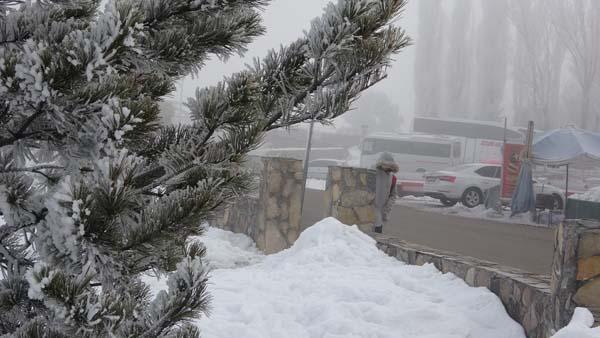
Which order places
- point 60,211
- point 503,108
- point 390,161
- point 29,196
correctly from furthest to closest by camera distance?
point 503,108 → point 390,161 → point 29,196 → point 60,211

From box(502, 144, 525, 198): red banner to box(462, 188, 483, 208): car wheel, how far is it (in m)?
2.26

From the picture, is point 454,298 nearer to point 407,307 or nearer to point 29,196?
point 407,307

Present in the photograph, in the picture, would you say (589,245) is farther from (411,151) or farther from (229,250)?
→ (411,151)

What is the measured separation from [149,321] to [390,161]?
7.72m

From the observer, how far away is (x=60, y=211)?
5.53ft

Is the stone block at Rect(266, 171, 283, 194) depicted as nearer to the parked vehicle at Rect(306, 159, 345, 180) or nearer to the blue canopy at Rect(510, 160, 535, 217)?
the blue canopy at Rect(510, 160, 535, 217)

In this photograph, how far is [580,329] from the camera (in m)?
3.31

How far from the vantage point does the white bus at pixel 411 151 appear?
26.6m

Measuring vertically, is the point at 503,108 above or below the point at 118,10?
above

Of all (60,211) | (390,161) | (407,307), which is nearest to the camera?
(60,211)

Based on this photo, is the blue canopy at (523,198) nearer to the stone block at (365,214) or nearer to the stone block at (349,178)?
the stone block at (365,214)

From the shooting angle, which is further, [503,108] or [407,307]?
[503,108]

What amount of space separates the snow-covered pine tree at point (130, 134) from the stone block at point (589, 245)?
265cm

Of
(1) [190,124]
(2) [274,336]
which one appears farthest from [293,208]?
(1) [190,124]
